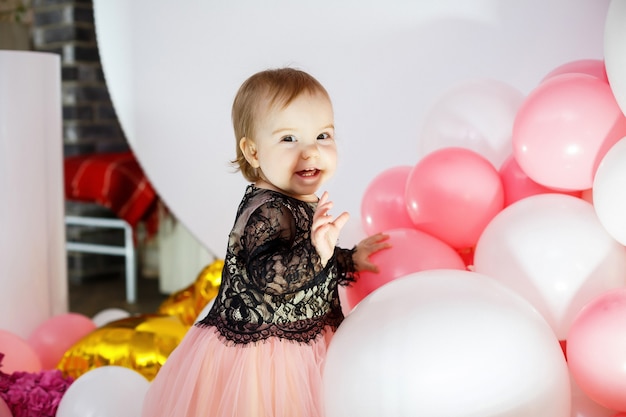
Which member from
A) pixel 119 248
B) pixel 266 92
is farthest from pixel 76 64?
pixel 266 92

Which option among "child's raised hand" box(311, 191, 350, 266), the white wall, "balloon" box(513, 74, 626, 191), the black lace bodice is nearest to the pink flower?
the white wall

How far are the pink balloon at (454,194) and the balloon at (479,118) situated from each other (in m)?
0.15

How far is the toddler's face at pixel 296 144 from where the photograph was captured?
1.15 metres

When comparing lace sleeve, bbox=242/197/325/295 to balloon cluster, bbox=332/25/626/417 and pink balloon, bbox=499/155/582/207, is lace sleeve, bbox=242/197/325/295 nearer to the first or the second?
balloon cluster, bbox=332/25/626/417

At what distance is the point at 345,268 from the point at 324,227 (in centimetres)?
22

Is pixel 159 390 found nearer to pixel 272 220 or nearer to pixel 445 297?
pixel 272 220

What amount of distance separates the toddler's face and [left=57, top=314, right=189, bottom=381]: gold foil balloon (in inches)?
27.2

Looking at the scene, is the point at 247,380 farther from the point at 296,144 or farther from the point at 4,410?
the point at 4,410

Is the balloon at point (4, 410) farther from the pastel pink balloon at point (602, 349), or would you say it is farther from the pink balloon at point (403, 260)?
the pastel pink balloon at point (602, 349)

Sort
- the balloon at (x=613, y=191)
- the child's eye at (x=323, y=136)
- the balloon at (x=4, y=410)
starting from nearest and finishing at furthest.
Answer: the balloon at (x=613, y=191)
the child's eye at (x=323, y=136)
the balloon at (x=4, y=410)

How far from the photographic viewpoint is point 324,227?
1.08 meters

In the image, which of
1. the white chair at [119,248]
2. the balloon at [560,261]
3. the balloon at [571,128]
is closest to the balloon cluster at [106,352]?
the balloon at [560,261]

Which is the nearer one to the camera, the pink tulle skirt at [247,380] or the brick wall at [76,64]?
the pink tulle skirt at [247,380]

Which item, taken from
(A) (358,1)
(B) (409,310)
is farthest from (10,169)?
(B) (409,310)
